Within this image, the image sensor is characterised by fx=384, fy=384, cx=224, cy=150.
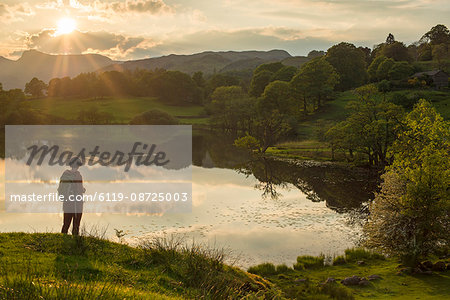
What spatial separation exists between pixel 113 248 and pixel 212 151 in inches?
2325

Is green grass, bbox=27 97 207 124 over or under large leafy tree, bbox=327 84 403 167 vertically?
over

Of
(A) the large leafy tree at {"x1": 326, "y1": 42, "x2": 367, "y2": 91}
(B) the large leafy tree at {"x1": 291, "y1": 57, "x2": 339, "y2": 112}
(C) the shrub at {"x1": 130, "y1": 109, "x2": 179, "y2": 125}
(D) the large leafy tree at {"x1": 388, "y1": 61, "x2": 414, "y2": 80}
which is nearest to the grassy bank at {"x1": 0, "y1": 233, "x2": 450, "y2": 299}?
(B) the large leafy tree at {"x1": 291, "y1": 57, "x2": 339, "y2": 112}

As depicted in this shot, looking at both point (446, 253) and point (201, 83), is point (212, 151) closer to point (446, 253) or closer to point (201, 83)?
point (446, 253)

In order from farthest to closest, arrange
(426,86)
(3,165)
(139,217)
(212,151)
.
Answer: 1. (426,86)
2. (212,151)
3. (3,165)
4. (139,217)

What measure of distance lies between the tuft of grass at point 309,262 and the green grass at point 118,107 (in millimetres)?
103625

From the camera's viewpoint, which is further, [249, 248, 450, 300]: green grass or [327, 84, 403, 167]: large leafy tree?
[327, 84, 403, 167]: large leafy tree

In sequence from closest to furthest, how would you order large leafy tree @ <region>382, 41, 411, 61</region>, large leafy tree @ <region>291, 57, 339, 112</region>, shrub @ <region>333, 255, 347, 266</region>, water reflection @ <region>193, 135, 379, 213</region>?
shrub @ <region>333, 255, 347, 266</region>, water reflection @ <region>193, 135, 379, 213</region>, large leafy tree @ <region>291, 57, 339, 112</region>, large leafy tree @ <region>382, 41, 411, 61</region>

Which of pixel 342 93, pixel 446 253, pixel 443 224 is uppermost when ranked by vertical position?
pixel 342 93

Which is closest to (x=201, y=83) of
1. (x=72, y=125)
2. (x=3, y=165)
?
(x=72, y=125)

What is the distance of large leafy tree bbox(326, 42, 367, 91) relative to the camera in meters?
122

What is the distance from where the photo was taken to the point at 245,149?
77.4 m

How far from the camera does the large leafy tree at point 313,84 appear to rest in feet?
342

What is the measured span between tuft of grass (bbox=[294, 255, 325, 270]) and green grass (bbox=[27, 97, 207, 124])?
104 metres

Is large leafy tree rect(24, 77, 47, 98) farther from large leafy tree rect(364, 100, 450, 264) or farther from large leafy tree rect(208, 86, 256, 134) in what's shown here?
large leafy tree rect(364, 100, 450, 264)
